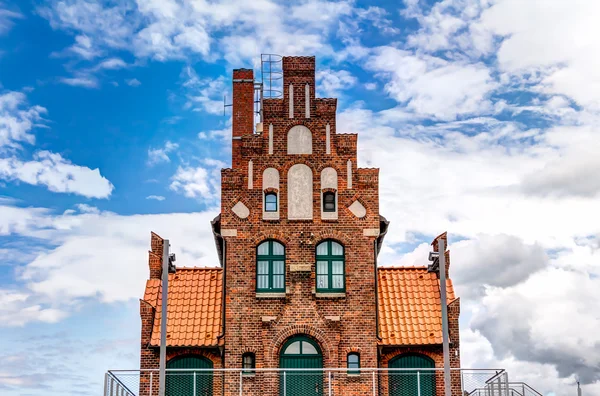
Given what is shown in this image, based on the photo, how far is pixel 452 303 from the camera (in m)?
34.3

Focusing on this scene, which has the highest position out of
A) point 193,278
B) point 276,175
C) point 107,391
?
point 276,175

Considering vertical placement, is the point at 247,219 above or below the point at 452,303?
above

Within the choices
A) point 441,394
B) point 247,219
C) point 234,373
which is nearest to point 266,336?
point 234,373

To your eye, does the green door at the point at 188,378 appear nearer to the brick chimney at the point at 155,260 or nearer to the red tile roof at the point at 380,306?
the red tile roof at the point at 380,306

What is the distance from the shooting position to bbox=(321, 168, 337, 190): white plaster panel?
3456 cm

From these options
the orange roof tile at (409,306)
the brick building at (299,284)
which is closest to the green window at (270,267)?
the brick building at (299,284)

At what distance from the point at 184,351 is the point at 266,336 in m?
3.29

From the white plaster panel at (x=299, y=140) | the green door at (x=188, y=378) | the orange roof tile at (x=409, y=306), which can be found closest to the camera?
the green door at (x=188, y=378)

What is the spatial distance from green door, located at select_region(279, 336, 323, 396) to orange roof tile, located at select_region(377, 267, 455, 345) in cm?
270

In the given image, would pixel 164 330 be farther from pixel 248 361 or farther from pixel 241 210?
pixel 241 210

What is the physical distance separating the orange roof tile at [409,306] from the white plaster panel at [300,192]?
434 centimetres

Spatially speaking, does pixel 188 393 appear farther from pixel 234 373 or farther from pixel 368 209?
pixel 368 209

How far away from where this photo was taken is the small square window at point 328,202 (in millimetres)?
34438

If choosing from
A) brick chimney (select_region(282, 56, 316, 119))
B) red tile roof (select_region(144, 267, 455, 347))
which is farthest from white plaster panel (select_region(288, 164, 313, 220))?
red tile roof (select_region(144, 267, 455, 347))
